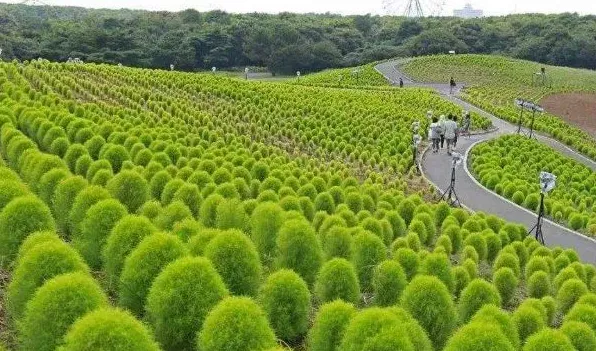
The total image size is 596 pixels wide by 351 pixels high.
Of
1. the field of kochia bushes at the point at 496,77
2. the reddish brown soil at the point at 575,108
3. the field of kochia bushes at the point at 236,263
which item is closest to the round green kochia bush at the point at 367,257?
the field of kochia bushes at the point at 236,263

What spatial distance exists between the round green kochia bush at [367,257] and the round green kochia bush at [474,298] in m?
1.20

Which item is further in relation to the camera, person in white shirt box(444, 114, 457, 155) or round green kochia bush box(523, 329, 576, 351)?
person in white shirt box(444, 114, 457, 155)

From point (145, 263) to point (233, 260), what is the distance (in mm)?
945

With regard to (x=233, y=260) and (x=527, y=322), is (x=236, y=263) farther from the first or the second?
(x=527, y=322)

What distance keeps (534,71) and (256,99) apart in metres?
40.4

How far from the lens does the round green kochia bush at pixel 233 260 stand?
270 inches

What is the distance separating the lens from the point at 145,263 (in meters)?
6.44

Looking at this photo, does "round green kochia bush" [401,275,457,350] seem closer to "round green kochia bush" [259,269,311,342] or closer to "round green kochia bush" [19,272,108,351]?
"round green kochia bush" [259,269,311,342]

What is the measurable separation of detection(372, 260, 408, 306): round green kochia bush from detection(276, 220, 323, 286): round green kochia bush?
790mm

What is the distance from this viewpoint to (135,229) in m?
7.05

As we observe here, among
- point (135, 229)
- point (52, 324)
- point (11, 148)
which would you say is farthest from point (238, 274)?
point (11, 148)

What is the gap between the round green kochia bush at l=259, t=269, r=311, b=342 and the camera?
6.55 metres

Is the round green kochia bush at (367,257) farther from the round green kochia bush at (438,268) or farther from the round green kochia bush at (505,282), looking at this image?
the round green kochia bush at (505,282)

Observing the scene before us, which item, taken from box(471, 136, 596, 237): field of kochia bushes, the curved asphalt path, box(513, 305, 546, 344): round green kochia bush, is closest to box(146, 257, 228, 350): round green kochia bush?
box(513, 305, 546, 344): round green kochia bush
